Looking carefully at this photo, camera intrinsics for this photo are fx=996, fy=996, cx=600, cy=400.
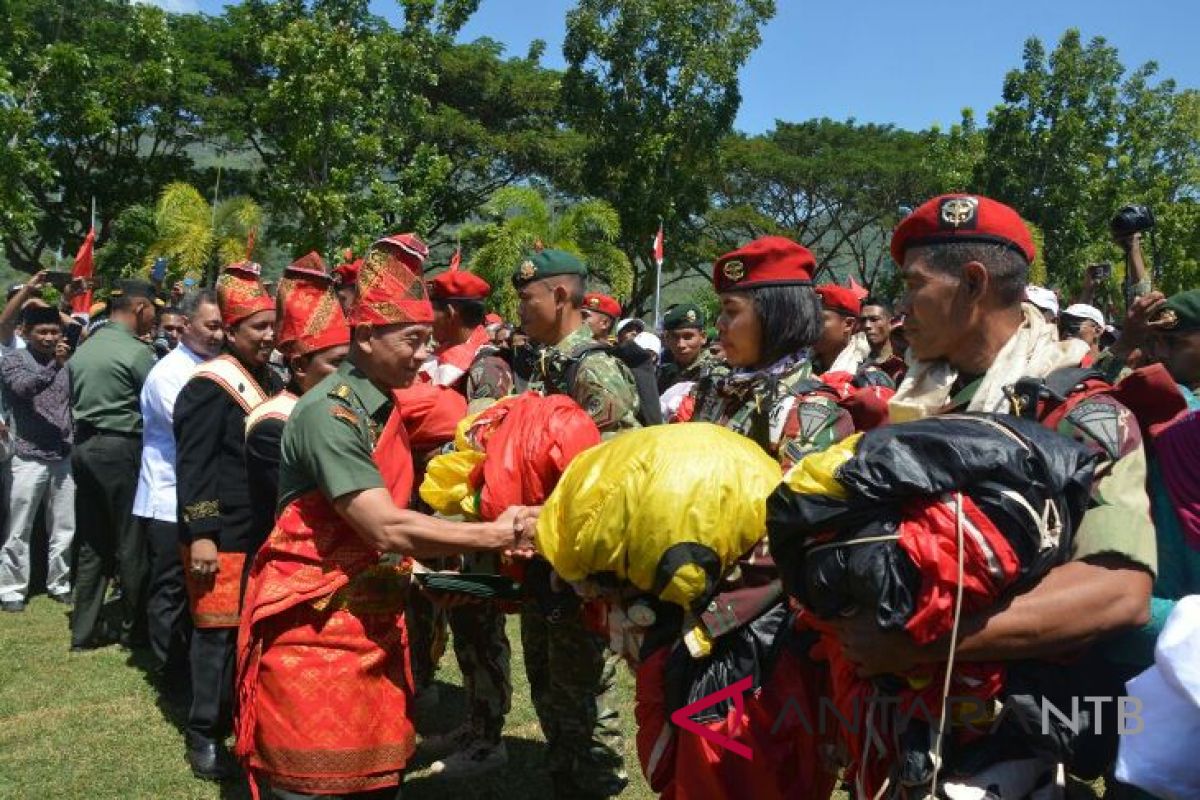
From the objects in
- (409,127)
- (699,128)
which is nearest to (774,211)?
(699,128)

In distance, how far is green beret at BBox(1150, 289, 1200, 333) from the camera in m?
3.93

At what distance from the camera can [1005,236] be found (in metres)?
2.21

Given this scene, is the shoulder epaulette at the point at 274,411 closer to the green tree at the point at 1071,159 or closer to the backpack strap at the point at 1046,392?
the backpack strap at the point at 1046,392

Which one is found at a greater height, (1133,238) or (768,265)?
(1133,238)

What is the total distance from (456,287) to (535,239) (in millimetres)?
12232

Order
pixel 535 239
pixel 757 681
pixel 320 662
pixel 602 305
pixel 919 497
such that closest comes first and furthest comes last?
pixel 919 497
pixel 757 681
pixel 320 662
pixel 602 305
pixel 535 239

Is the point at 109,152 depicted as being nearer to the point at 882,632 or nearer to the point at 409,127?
the point at 409,127

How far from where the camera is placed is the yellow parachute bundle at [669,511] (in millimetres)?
2277

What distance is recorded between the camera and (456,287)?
6.64 metres

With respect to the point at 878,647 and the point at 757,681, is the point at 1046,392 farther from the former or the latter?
the point at 757,681

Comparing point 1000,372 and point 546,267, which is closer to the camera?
point 1000,372

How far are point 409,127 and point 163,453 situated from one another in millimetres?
19507

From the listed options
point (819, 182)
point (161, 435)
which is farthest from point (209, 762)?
point (819, 182)

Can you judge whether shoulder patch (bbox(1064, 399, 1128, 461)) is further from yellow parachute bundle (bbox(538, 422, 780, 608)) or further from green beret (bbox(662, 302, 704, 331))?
green beret (bbox(662, 302, 704, 331))
